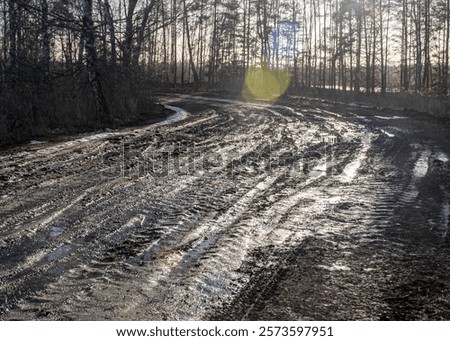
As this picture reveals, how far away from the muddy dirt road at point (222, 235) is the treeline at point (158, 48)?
14.0 ft

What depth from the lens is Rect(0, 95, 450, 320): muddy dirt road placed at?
2.78m

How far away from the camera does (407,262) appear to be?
3404 millimetres

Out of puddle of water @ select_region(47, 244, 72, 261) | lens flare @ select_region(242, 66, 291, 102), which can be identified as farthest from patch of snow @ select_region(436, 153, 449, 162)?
lens flare @ select_region(242, 66, 291, 102)

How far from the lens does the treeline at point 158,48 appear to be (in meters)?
11.5

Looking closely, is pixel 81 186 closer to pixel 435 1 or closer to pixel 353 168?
pixel 353 168

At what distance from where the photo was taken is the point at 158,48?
55250 mm

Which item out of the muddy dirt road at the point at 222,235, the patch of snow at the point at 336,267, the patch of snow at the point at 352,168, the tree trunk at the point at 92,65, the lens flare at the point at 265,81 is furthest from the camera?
the lens flare at the point at 265,81

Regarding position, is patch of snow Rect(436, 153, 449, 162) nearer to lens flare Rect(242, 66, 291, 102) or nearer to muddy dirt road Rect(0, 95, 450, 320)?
muddy dirt road Rect(0, 95, 450, 320)

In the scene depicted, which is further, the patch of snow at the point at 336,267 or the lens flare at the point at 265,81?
the lens flare at the point at 265,81

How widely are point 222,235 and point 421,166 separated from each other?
4382 mm

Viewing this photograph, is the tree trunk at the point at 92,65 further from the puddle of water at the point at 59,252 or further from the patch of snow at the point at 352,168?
the puddle of water at the point at 59,252

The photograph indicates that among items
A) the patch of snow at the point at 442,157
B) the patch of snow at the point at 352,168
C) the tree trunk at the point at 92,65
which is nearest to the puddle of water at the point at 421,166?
the patch of snow at the point at 442,157

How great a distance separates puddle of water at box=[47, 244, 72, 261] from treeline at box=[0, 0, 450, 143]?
6665mm
